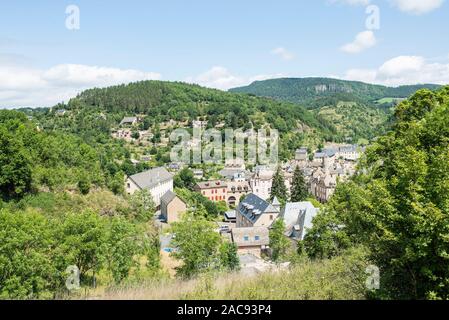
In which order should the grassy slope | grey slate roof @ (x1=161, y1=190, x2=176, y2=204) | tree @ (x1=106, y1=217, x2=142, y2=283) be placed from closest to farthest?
the grassy slope
tree @ (x1=106, y1=217, x2=142, y2=283)
grey slate roof @ (x1=161, y1=190, x2=176, y2=204)

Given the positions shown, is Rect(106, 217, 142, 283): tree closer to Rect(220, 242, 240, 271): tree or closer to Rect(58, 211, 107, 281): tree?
Rect(58, 211, 107, 281): tree

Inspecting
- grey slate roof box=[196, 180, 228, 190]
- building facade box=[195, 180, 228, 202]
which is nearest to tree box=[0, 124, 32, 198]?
building facade box=[195, 180, 228, 202]

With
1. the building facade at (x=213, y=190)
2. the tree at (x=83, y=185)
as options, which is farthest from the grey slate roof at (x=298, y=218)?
the building facade at (x=213, y=190)

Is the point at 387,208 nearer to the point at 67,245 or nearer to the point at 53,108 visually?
the point at 67,245

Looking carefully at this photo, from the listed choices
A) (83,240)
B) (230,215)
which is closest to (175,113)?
(230,215)

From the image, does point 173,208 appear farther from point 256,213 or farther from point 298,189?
point 298,189

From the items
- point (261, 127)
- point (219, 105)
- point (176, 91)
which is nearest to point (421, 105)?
point (261, 127)
